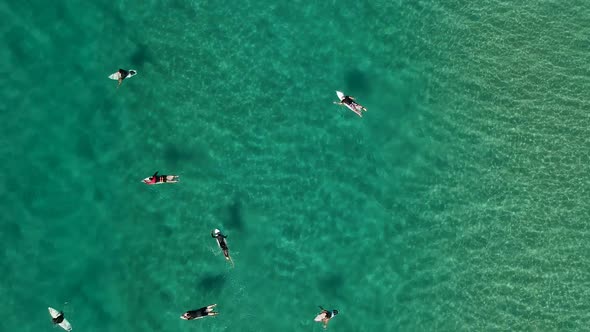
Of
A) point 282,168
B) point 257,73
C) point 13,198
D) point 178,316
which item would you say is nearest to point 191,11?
point 257,73

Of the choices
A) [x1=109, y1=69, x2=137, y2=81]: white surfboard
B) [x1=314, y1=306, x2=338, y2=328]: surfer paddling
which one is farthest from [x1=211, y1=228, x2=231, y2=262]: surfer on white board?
[x1=109, y1=69, x2=137, y2=81]: white surfboard

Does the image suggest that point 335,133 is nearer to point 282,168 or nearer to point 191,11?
point 282,168

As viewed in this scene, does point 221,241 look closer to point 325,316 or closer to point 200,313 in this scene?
point 200,313

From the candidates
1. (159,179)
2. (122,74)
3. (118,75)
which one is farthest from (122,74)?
(159,179)

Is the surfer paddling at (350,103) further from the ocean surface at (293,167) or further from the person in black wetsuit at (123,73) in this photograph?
the person in black wetsuit at (123,73)

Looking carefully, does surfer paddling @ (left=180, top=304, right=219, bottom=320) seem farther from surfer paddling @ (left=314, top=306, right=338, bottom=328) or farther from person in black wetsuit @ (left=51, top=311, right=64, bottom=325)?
person in black wetsuit @ (left=51, top=311, right=64, bottom=325)

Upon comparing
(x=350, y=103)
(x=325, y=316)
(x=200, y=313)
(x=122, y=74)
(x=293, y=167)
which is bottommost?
(x=325, y=316)
